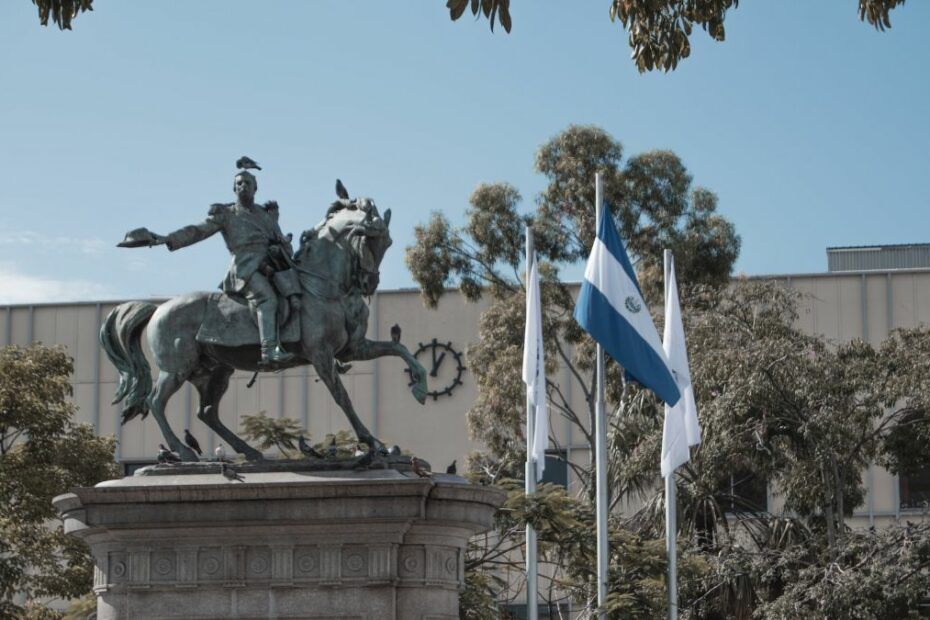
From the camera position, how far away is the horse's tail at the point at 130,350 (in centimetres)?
1780

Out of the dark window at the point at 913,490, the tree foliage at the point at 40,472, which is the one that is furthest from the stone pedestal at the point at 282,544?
the dark window at the point at 913,490

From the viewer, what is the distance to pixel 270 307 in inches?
671

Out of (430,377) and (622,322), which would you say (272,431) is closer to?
(622,322)

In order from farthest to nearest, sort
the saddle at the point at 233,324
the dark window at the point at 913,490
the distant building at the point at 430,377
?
the distant building at the point at 430,377
the dark window at the point at 913,490
the saddle at the point at 233,324

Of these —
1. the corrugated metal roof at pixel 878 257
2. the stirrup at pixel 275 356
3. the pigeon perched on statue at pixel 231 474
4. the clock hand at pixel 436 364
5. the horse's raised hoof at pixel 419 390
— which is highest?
the corrugated metal roof at pixel 878 257

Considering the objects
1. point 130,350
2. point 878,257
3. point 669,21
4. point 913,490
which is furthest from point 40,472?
point 878,257

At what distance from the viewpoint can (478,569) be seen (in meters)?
30.4

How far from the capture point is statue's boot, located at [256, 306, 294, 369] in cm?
1689

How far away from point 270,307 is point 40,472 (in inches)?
643

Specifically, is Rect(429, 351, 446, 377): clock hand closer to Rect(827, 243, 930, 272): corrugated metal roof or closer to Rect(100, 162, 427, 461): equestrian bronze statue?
Rect(827, 243, 930, 272): corrugated metal roof

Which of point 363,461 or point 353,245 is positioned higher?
point 353,245

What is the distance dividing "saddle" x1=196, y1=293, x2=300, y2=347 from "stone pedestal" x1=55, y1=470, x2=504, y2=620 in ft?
4.85

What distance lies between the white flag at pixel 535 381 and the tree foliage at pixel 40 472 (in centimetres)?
839

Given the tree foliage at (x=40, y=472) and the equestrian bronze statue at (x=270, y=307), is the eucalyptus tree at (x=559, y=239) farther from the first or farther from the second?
the equestrian bronze statue at (x=270, y=307)
